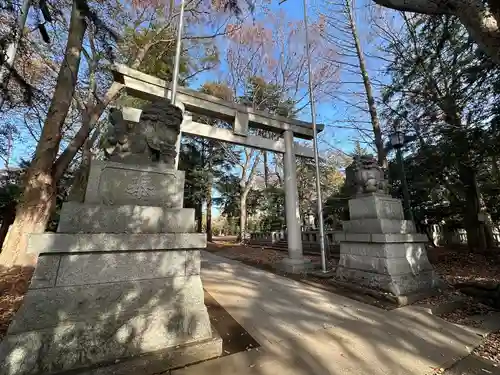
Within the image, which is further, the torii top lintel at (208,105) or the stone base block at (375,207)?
the torii top lintel at (208,105)

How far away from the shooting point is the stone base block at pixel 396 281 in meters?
3.85

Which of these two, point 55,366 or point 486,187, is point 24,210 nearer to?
point 55,366

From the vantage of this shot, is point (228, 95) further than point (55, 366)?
Yes

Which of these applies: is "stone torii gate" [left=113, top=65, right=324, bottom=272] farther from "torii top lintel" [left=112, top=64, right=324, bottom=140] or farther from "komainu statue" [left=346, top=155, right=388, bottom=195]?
"komainu statue" [left=346, top=155, right=388, bottom=195]

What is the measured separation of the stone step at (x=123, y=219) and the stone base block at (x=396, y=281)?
3.40m

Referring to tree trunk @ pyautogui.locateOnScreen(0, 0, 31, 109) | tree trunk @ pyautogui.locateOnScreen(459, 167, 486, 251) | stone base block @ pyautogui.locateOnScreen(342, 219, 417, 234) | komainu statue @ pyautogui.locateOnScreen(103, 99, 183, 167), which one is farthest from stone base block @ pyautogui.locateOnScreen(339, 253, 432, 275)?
tree trunk @ pyautogui.locateOnScreen(0, 0, 31, 109)

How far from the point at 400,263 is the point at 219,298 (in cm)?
317

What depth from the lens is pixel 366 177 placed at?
4602 mm

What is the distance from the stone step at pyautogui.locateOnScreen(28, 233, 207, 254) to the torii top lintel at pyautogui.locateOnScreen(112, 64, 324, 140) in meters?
3.63

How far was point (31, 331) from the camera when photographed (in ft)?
5.78

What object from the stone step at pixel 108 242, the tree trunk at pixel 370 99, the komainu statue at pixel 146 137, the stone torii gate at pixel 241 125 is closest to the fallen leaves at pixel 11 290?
the stone step at pixel 108 242

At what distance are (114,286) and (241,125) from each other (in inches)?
187

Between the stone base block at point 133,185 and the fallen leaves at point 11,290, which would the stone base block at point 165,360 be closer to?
the stone base block at point 133,185

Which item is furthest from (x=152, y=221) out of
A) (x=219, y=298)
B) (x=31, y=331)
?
(x=219, y=298)
